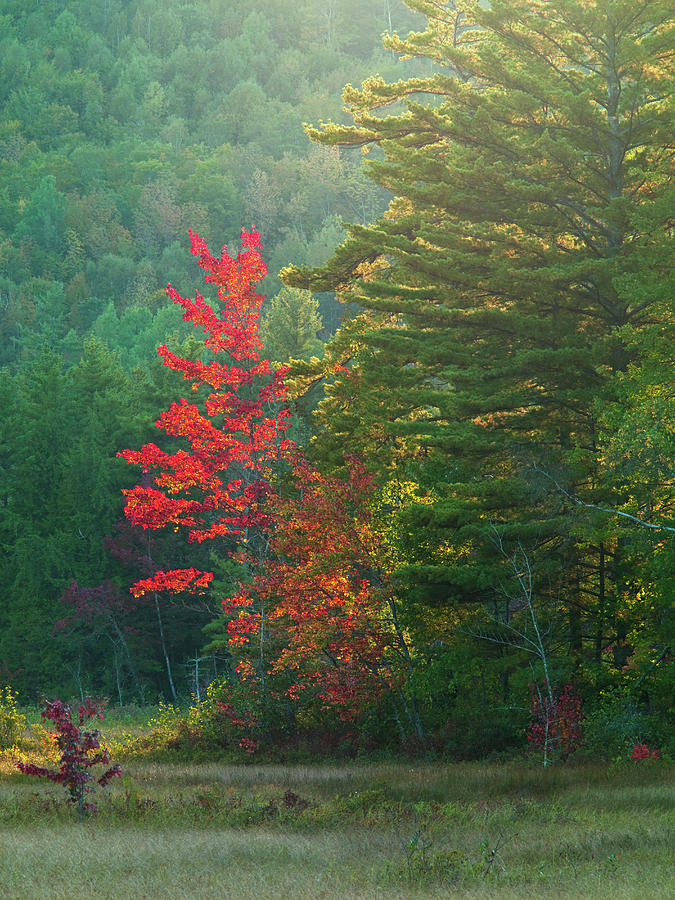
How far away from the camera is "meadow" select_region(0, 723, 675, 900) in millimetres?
8680

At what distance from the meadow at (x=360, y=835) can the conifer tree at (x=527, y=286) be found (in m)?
3.88

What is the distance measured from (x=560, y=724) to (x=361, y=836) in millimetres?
6334

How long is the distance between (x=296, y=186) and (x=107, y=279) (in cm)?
2196

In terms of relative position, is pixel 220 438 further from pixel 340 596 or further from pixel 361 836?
pixel 361 836

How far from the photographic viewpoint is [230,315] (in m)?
23.5

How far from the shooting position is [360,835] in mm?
10883

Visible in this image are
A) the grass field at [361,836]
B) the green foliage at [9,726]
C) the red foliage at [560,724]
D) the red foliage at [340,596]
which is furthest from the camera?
the green foliage at [9,726]

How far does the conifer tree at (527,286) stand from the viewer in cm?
1714

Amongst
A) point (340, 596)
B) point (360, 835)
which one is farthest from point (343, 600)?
point (360, 835)

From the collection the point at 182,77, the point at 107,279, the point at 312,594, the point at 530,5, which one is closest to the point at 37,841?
the point at 312,594

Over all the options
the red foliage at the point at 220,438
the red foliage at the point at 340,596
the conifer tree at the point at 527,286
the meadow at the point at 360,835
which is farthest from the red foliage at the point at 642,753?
the red foliage at the point at 220,438

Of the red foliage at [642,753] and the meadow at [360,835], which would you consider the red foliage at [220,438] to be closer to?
the meadow at [360,835]

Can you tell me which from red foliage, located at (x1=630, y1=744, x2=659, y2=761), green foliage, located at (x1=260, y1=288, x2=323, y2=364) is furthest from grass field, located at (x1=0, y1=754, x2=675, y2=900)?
green foliage, located at (x1=260, y1=288, x2=323, y2=364)

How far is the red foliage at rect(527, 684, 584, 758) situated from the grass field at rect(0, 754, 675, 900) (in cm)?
69
